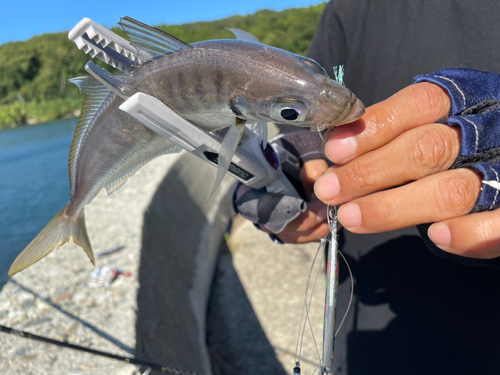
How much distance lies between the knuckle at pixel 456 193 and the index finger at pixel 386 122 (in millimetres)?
207

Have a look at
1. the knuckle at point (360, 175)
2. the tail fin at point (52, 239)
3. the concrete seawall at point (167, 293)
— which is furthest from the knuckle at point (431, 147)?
the concrete seawall at point (167, 293)

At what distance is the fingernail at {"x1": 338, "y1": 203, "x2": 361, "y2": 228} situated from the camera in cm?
101

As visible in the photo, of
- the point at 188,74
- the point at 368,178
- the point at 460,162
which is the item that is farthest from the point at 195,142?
the point at 460,162

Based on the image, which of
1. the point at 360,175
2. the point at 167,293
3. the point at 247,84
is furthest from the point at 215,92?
the point at 167,293

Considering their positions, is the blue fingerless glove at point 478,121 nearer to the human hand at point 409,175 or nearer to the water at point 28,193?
the human hand at point 409,175

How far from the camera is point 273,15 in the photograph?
2317cm

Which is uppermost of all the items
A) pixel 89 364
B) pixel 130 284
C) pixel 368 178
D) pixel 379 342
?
pixel 368 178

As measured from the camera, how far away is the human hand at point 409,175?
889 mm

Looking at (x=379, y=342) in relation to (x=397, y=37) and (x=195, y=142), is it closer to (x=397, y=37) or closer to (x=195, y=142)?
(x=195, y=142)

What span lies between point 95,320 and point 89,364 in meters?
0.26

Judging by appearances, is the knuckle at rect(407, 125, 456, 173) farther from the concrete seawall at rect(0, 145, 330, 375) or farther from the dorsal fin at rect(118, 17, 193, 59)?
the concrete seawall at rect(0, 145, 330, 375)

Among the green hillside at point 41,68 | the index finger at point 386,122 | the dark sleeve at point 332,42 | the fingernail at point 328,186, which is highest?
the green hillside at point 41,68

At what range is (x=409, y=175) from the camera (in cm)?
97

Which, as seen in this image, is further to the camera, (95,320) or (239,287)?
(239,287)
